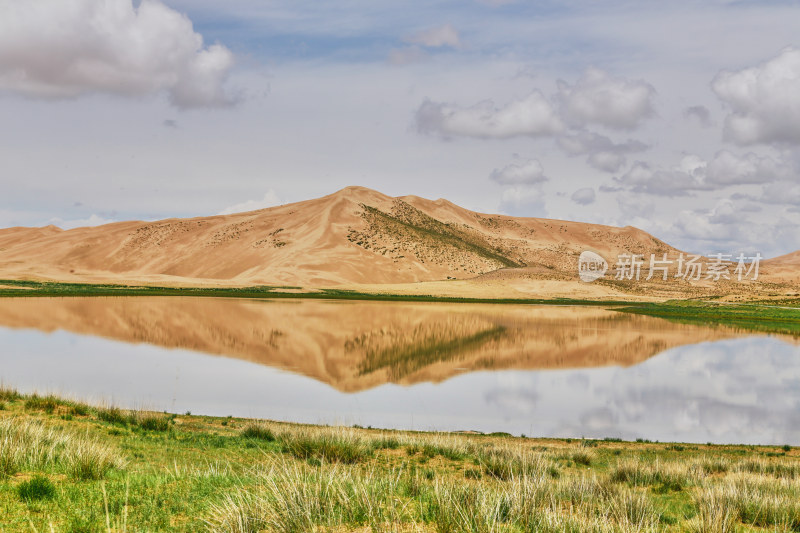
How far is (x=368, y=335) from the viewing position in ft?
156

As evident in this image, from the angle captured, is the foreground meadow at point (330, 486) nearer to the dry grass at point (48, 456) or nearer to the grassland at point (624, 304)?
the dry grass at point (48, 456)

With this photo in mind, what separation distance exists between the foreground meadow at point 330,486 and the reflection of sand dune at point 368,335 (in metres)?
14.4

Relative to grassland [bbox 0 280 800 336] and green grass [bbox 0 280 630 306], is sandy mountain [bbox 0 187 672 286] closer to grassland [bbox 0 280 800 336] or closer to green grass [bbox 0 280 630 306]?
green grass [bbox 0 280 630 306]

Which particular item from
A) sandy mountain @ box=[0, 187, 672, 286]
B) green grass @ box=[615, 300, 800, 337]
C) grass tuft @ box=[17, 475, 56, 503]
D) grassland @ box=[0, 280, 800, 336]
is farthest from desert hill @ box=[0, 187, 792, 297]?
grass tuft @ box=[17, 475, 56, 503]

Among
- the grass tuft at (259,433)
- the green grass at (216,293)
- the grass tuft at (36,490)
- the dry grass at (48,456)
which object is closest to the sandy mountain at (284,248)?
the green grass at (216,293)

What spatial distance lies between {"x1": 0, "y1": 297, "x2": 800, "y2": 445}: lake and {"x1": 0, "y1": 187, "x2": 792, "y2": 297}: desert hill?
63068 mm

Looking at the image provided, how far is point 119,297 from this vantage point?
79.8 m

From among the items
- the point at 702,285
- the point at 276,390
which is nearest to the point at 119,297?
the point at 276,390

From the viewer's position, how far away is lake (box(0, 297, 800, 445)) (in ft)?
82.0

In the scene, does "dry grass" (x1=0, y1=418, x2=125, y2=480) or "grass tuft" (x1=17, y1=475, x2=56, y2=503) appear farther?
"dry grass" (x1=0, y1=418, x2=125, y2=480)

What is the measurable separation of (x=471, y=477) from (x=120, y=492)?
24.2 ft

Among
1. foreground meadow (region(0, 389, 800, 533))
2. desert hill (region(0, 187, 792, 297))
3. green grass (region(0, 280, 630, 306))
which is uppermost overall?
desert hill (region(0, 187, 792, 297))

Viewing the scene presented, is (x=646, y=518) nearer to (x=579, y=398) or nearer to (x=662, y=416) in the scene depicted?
(x=662, y=416)

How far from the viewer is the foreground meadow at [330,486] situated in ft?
26.3
